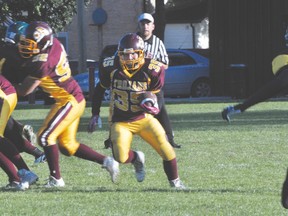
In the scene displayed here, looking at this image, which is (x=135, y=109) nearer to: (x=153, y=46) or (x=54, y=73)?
(x=54, y=73)

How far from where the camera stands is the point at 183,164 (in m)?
10.5

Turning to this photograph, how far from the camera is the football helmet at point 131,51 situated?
28.1ft

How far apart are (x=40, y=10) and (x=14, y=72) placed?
17699mm

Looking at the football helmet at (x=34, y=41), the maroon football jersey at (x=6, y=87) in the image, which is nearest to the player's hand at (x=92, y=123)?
the maroon football jersey at (x=6, y=87)

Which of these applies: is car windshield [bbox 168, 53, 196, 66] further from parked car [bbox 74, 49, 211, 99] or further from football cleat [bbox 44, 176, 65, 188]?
football cleat [bbox 44, 176, 65, 188]

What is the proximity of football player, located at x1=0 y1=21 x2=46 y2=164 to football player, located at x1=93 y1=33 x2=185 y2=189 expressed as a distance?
0.96m

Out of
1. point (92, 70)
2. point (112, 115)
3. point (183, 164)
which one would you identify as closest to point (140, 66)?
point (112, 115)

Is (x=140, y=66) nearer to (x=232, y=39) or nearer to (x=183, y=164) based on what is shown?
(x=183, y=164)

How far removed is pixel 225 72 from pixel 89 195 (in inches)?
713

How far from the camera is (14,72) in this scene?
9.28 metres

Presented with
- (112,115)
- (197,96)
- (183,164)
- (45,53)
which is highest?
(45,53)

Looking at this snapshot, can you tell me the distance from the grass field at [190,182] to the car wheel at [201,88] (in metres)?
10.4

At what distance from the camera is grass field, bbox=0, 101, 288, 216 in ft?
24.4

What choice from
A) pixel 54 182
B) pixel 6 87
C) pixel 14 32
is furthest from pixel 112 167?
pixel 14 32
